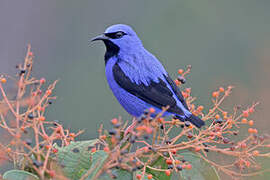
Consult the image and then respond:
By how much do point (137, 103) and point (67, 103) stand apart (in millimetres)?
5094

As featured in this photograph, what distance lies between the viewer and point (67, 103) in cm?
852

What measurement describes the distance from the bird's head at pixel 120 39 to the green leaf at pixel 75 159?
1.93 m

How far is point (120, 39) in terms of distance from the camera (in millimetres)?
3828

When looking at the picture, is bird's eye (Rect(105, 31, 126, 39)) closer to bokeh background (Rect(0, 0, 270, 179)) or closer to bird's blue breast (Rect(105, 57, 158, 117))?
bird's blue breast (Rect(105, 57, 158, 117))

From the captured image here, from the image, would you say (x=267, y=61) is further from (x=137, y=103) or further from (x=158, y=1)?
(x=158, y=1)

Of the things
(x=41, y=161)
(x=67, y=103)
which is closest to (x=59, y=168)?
(x=41, y=161)

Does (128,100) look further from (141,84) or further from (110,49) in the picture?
(110,49)

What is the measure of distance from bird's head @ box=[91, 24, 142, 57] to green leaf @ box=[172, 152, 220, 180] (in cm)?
184

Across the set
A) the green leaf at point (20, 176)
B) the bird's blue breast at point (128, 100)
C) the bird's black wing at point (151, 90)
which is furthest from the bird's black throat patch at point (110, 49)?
the green leaf at point (20, 176)

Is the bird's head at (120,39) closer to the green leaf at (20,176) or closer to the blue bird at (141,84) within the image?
the blue bird at (141,84)

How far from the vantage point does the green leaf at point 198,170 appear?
6.82ft

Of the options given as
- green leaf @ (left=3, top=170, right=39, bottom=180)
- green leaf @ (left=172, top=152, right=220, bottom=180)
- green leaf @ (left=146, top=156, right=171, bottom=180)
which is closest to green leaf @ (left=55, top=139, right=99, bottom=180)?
green leaf @ (left=3, top=170, right=39, bottom=180)

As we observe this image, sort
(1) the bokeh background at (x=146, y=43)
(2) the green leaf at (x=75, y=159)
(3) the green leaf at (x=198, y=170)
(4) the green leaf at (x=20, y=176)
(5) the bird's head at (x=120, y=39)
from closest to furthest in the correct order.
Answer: (4) the green leaf at (x=20, y=176)
(2) the green leaf at (x=75, y=159)
(3) the green leaf at (x=198, y=170)
(5) the bird's head at (x=120, y=39)
(1) the bokeh background at (x=146, y=43)

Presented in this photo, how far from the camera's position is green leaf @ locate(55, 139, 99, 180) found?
192 centimetres
